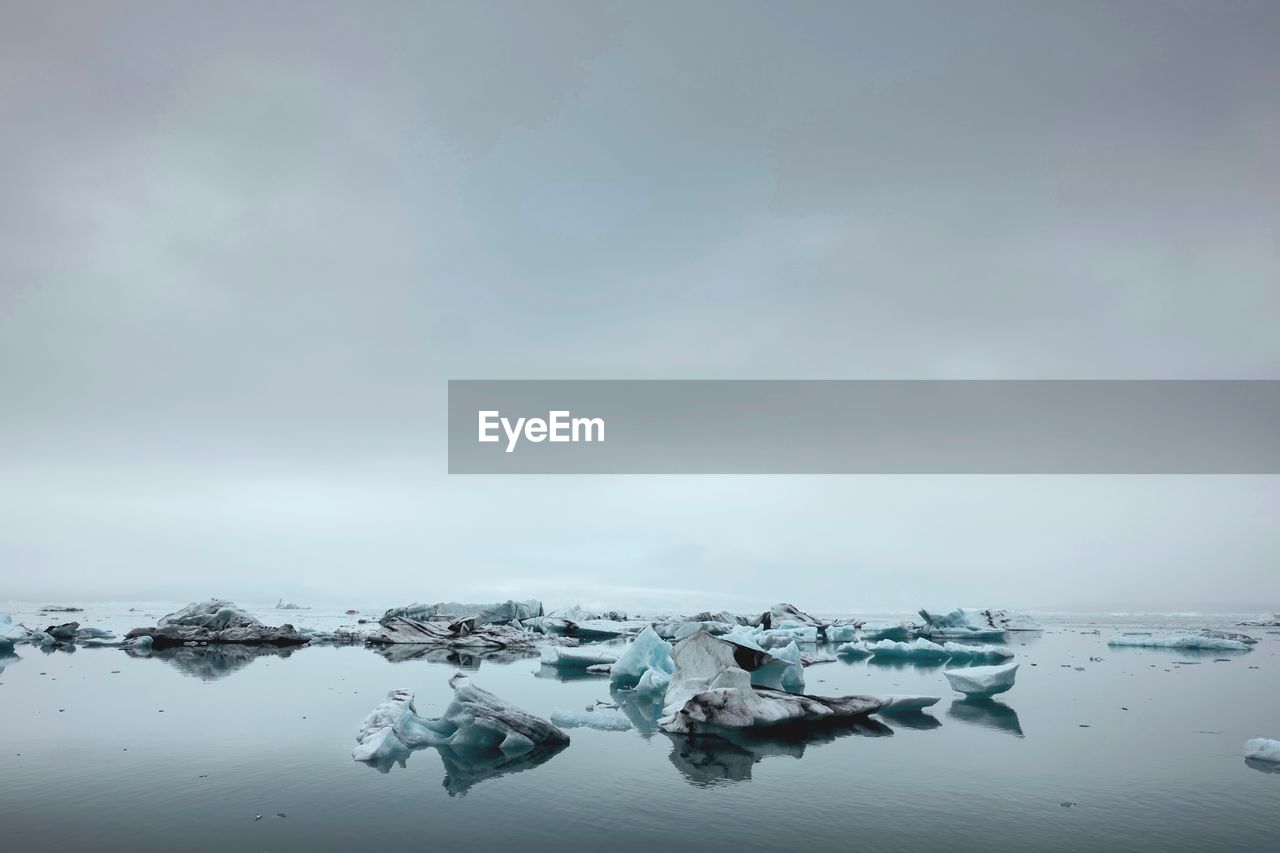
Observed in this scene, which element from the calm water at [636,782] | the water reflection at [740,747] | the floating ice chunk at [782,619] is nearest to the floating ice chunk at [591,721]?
the calm water at [636,782]

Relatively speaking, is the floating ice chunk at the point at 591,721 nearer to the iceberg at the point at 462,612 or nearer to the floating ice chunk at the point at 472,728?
the floating ice chunk at the point at 472,728

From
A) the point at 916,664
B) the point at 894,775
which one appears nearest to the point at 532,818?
the point at 894,775

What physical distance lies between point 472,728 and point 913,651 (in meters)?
20.2

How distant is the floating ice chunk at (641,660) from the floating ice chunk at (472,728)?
22.5ft

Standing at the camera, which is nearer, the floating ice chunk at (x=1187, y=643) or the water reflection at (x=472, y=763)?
the water reflection at (x=472, y=763)

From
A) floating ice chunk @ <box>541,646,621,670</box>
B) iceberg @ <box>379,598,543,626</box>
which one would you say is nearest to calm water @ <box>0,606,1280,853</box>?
floating ice chunk @ <box>541,646,621,670</box>

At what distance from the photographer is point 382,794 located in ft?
25.2

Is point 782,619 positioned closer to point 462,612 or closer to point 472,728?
point 462,612

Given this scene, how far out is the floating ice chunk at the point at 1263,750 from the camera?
9.48 metres

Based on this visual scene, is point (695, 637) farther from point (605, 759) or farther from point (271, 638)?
point (271, 638)

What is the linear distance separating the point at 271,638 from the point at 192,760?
21430 millimetres

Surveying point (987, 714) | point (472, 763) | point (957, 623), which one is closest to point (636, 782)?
point (472, 763)

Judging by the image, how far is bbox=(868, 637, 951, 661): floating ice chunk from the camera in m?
24.8

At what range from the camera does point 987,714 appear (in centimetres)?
1312
